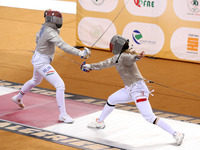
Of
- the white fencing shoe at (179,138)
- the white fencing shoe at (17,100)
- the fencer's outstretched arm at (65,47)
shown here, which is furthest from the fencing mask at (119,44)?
the white fencing shoe at (17,100)

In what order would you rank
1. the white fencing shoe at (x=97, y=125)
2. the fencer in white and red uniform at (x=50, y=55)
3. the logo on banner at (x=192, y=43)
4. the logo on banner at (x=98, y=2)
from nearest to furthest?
1. the white fencing shoe at (x=97, y=125)
2. the fencer in white and red uniform at (x=50, y=55)
3. the logo on banner at (x=192, y=43)
4. the logo on banner at (x=98, y=2)

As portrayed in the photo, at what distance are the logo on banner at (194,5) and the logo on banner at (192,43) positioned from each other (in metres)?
0.51

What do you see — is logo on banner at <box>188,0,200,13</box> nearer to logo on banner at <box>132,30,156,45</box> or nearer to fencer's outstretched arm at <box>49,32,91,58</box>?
logo on banner at <box>132,30,156,45</box>

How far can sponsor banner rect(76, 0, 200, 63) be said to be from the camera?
8.21 metres

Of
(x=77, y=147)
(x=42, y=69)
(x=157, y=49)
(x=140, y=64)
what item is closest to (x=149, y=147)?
(x=77, y=147)

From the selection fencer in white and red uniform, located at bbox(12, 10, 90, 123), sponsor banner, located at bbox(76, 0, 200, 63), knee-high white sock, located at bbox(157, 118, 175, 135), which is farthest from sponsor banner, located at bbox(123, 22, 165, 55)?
knee-high white sock, located at bbox(157, 118, 175, 135)

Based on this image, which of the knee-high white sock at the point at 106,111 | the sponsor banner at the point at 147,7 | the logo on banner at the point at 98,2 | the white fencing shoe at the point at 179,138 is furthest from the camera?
the logo on banner at the point at 98,2

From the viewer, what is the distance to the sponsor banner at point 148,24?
821cm

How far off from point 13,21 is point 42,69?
7157 mm

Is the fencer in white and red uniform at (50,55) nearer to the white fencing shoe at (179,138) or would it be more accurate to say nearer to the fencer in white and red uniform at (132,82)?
the fencer in white and red uniform at (132,82)

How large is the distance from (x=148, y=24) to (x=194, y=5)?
1045 mm

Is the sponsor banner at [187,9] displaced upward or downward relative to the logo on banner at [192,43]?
upward

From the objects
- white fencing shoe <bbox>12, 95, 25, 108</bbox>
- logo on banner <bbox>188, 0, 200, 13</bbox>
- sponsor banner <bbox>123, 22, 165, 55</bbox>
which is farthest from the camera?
sponsor banner <bbox>123, 22, 165, 55</bbox>

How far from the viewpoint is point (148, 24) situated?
28.0ft
